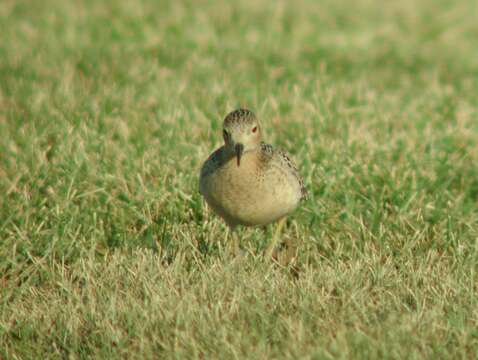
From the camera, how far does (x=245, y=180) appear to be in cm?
503

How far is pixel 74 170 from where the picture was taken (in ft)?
20.3

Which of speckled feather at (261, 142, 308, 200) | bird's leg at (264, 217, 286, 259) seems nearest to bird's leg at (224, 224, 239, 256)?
bird's leg at (264, 217, 286, 259)

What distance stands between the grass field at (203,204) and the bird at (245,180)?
314 mm

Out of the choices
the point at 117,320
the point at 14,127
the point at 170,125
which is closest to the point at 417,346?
the point at 117,320

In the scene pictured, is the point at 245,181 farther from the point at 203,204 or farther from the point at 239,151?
the point at 203,204

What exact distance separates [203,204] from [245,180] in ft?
3.40

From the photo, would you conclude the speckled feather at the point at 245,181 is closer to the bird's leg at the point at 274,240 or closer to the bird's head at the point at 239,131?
the bird's head at the point at 239,131

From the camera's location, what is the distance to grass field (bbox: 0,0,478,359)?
424cm

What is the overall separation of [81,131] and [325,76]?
11.2 feet

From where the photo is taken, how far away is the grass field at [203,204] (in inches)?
167

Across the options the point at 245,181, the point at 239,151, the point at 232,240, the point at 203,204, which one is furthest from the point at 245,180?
the point at 203,204

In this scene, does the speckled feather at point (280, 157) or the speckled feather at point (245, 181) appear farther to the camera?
the speckled feather at point (280, 157)

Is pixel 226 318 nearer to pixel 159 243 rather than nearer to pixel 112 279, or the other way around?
pixel 112 279

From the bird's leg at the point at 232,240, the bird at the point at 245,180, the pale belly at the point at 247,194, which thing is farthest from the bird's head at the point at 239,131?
A: the bird's leg at the point at 232,240
